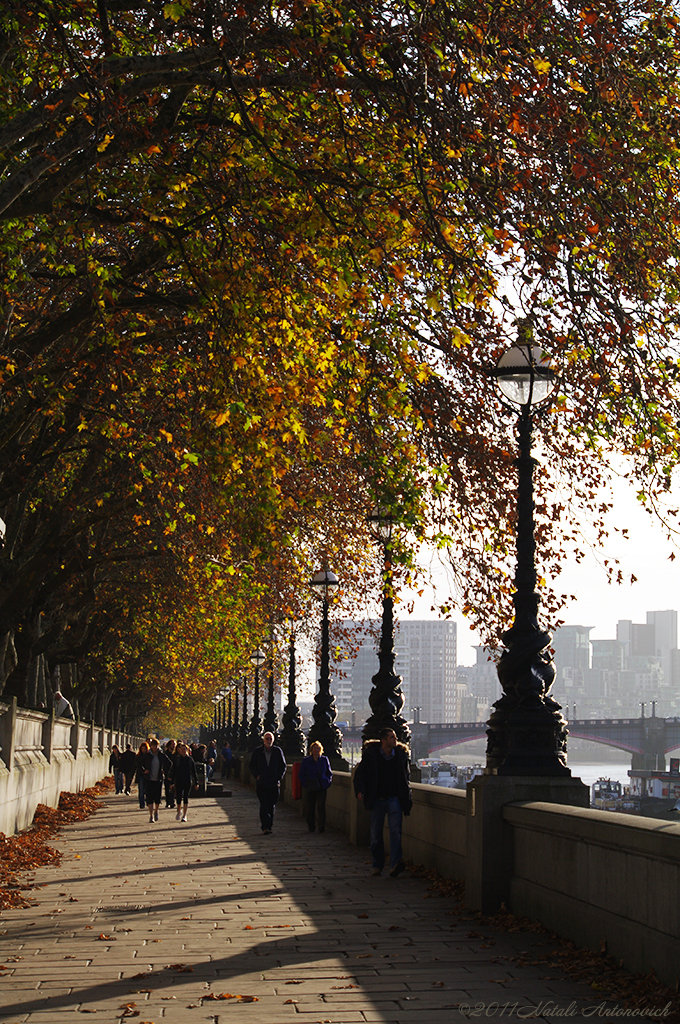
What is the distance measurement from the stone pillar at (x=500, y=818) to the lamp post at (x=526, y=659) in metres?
0.11

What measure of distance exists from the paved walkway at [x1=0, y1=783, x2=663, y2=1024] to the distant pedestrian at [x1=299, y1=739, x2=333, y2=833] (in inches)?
223

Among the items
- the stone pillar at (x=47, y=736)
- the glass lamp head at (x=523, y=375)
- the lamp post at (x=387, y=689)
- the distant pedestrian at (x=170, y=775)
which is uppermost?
the glass lamp head at (x=523, y=375)

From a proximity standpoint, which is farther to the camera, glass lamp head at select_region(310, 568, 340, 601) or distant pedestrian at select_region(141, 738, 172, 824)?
distant pedestrian at select_region(141, 738, 172, 824)

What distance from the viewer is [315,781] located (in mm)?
22047

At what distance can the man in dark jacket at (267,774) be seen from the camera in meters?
21.9

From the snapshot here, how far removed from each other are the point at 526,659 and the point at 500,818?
4.72 ft

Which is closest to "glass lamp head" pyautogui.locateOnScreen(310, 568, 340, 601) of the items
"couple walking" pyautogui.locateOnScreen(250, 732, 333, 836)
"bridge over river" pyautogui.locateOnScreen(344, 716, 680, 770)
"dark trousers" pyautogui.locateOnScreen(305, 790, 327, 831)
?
"couple walking" pyautogui.locateOnScreen(250, 732, 333, 836)

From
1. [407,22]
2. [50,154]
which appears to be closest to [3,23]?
[50,154]

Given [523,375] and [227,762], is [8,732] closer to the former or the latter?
[523,375]

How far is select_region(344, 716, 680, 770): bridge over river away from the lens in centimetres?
13250

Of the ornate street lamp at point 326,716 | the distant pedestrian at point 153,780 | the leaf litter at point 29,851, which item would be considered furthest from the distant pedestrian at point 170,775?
the ornate street lamp at point 326,716

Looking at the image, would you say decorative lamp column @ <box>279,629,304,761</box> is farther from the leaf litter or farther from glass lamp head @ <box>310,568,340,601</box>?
glass lamp head @ <box>310,568,340,601</box>

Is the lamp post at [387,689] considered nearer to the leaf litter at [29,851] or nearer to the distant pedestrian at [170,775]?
the leaf litter at [29,851]

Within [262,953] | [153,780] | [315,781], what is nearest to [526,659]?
[262,953]
